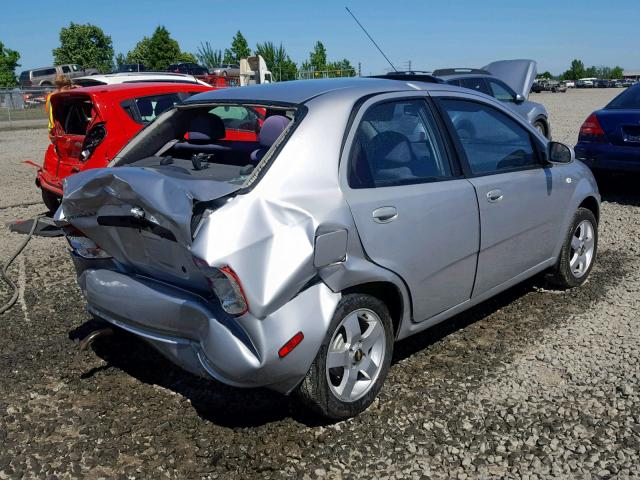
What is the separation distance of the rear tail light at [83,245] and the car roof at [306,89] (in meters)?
1.13

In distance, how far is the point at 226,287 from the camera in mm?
2908

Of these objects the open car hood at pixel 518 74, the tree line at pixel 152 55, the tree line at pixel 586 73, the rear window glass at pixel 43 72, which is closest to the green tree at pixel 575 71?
the tree line at pixel 586 73

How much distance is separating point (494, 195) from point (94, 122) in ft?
16.1

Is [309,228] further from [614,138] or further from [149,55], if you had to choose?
[149,55]

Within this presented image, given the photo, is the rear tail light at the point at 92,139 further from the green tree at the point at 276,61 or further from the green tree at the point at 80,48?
the green tree at the point at 80,48

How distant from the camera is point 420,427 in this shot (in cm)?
341

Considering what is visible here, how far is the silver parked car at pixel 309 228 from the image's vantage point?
116 inches

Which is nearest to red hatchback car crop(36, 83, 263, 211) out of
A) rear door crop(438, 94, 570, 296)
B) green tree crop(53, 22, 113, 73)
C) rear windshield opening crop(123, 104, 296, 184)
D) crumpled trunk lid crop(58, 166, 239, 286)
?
rear windshield opening crop(123, 104, 296, 184)

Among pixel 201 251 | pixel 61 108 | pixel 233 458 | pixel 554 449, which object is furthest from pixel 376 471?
pixel 61 108

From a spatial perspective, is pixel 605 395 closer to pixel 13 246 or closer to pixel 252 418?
pixel 252 418

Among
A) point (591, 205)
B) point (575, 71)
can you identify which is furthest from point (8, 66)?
point (575, 71)

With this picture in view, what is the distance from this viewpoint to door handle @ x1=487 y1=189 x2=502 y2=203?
4132 millimetres

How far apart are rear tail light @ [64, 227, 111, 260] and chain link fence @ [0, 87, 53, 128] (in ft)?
88.9

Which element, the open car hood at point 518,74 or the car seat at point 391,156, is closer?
the car seat at point 391,156
